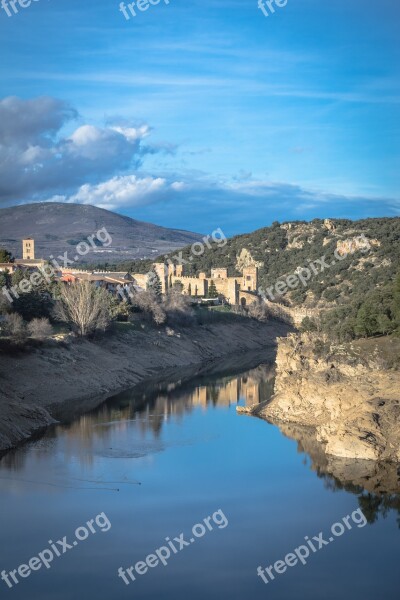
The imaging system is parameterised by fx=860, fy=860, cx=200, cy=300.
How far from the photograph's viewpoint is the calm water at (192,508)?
1812 cm

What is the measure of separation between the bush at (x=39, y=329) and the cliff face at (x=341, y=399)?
1285 cm

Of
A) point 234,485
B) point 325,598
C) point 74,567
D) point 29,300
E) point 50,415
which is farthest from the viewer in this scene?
point 29,300

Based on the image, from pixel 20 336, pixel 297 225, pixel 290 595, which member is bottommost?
pixel 290 595

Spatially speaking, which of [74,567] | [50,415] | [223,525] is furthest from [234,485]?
[50,415]

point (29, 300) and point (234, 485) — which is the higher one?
point (29, 300)

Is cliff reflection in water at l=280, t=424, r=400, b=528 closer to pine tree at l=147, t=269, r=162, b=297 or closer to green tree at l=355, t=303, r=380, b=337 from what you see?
green tree at l=355, t=303, r=380, b=337

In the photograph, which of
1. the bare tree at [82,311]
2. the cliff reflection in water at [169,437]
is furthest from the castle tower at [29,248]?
the cliff reflection in water at [169,437]

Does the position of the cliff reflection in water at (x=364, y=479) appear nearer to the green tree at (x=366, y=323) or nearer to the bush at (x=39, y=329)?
the green tree at (x=366, y=323)

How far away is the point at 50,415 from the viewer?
1395 inches

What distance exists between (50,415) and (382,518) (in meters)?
16.9

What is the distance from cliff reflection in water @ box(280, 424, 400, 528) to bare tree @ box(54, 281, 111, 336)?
22.2 meters

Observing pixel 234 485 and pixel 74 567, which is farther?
pixel 234 485

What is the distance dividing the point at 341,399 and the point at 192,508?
893cm

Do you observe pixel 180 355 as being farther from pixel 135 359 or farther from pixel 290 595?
pixel 290 595
